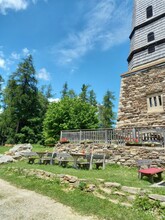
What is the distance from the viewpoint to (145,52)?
14.0m

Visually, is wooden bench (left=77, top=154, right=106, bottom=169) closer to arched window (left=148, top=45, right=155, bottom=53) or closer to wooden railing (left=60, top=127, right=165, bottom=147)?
wooden railing (left=60, top=127, right=165, bottom=147)

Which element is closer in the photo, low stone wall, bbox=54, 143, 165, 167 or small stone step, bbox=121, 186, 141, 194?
small stone step, bbox=121, 186, 141, 194

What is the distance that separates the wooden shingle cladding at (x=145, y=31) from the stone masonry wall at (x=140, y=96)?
1.46 meters

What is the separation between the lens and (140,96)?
12.8m

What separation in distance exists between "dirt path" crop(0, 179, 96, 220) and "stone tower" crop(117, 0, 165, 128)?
905 cm

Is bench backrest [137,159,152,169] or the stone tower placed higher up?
the stone tower

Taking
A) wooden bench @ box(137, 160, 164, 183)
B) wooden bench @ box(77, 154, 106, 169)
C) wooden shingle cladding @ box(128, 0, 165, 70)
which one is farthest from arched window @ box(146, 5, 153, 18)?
wooden bench @ box(137, 160, 164, 183)

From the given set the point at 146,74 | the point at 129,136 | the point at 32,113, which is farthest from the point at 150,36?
the point at 32,113

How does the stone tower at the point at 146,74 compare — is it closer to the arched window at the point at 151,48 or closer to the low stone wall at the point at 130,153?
the arched window at the point at 151,48

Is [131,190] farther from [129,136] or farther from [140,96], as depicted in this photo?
[140,96]

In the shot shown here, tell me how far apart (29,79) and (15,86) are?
2707mm

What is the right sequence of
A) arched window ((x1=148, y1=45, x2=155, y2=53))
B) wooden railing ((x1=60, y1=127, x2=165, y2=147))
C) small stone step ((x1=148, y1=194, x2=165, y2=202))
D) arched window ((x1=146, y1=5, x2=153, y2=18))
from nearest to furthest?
small stone step ((x1=148, y1=194, x2=165, y2=202))
wooden railing ((x1=60, y1=127, x2=165, y2=147))
arched window ((x1=148, y1=45, x2=155, y2=53))
arched window ((x1=146, y1=5, x2=153, y2=18))

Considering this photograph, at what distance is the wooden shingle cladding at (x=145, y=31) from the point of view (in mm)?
13414

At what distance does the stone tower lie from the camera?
11928mm
